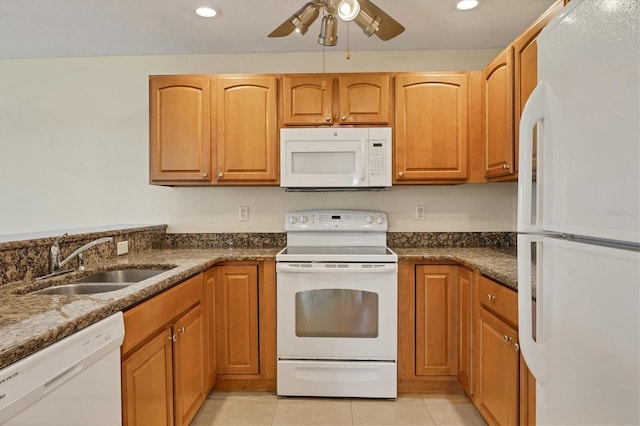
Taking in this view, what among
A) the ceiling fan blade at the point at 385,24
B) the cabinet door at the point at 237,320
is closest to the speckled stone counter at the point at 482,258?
the cabinet door at the point at 237,320

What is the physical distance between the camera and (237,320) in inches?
89.4

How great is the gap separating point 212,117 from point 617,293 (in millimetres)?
2374

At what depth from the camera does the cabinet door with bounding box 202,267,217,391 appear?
6.83ft

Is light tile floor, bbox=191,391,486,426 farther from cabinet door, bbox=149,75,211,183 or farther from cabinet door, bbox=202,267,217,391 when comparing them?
cabinet door, bbox=149,75,211,183

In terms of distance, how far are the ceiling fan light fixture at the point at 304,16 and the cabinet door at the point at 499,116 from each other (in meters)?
1.21

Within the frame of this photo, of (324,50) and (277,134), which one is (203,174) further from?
(324,50)

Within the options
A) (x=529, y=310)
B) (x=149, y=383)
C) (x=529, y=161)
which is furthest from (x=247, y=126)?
(x=529, y=310)

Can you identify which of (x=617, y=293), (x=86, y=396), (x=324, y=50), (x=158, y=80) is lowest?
(x=86, y=396)

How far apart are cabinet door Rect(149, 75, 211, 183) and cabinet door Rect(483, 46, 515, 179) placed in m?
1.87

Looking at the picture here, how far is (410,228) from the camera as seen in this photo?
9.11ft

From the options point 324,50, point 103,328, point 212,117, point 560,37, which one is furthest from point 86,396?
point 324,50

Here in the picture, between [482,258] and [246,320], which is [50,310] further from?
[482,258]

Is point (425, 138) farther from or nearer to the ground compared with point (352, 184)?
farther from the ground

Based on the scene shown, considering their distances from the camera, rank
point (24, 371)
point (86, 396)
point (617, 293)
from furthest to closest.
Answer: point (86, 396) < point (24, 371) < point (617, 293)
